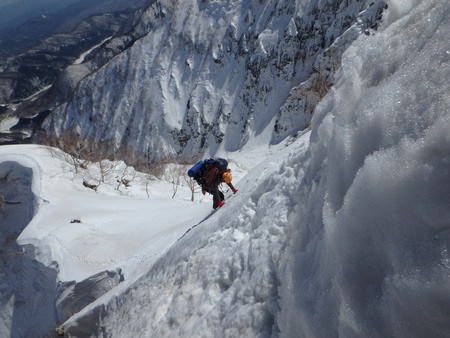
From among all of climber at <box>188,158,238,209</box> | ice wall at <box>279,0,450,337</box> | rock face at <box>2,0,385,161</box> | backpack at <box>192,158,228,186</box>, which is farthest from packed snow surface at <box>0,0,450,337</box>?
rock face at <box>2,0,385,161</box>

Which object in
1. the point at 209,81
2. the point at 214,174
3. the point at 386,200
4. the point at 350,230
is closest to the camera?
the point at 386,200

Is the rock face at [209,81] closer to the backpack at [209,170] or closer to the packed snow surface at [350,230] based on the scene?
the backpack at [209,170]

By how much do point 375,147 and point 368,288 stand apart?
943 mm

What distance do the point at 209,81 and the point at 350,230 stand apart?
66634 mm

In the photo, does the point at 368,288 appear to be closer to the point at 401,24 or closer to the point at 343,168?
the point at 343,168

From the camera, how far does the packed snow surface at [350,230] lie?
2.08 metres

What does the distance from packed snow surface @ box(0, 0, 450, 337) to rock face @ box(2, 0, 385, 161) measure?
140 feet

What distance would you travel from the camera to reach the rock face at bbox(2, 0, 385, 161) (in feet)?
177

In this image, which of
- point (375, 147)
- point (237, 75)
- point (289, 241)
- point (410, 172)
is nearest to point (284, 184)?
point (289, 241)

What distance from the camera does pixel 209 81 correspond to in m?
67.1

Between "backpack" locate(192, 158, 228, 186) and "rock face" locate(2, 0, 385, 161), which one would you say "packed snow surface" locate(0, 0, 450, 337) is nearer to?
"backpack" locate(192, 158, 228, 186)

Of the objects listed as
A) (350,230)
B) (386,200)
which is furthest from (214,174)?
(386,200)

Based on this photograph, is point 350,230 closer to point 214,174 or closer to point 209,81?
point 214,174

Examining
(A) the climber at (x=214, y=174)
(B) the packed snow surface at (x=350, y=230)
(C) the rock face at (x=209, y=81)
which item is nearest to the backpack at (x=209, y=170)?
(A) the climber at (x=214, y=174)
